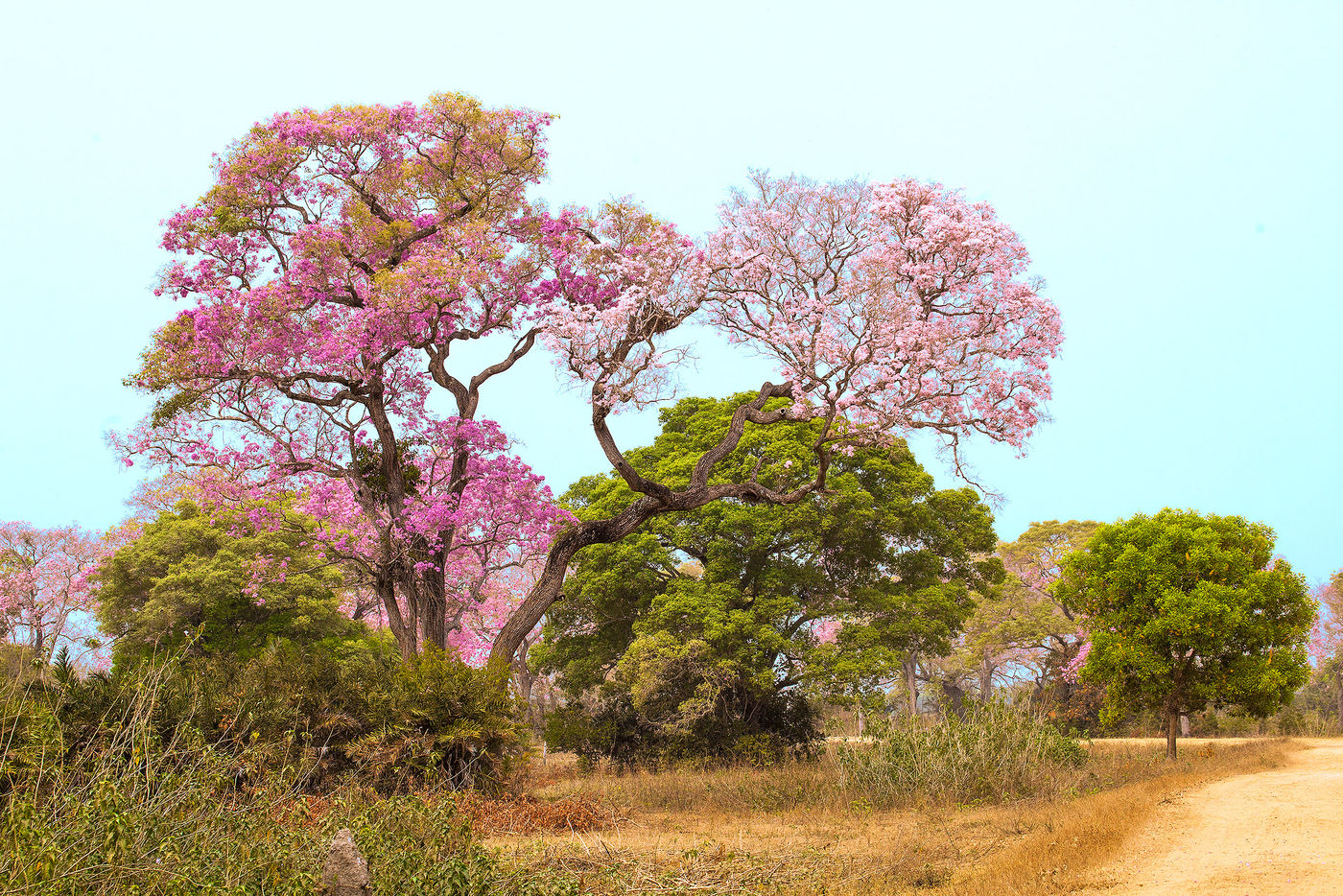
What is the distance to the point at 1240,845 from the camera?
27.4ft

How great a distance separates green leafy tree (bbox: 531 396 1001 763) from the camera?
15797 millimetres

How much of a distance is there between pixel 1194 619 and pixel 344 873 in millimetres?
14375

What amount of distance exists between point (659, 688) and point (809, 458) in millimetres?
5016

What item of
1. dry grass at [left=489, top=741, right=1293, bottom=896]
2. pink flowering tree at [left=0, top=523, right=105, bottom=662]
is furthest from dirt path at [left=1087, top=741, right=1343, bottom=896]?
pink flowering tree at [left=0, top=523, right=105, bottom=662]

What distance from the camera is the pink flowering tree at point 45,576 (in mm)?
28922

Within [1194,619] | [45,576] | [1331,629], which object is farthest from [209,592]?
[1331,629]

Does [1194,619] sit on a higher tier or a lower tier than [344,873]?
higher

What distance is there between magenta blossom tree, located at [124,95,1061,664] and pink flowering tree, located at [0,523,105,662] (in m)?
18.6

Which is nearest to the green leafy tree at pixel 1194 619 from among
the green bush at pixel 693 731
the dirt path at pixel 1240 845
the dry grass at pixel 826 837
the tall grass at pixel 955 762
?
the dry grass at pixel 826 837

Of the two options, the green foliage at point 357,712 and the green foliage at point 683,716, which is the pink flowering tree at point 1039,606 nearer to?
the green foliage at point 683,716

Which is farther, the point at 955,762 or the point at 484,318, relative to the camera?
the point at 484,318

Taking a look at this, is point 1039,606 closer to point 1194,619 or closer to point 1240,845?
point 1194,619

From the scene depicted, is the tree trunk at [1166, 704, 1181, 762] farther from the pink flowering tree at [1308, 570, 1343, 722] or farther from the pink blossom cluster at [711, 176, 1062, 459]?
the pink flowering tree at [1308, 570, 1343, 722]

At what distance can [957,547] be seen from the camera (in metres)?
18.0
